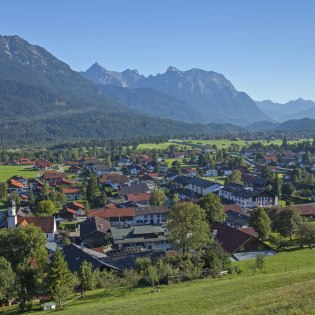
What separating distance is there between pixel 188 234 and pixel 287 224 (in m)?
12.2

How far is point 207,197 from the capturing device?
178 ft

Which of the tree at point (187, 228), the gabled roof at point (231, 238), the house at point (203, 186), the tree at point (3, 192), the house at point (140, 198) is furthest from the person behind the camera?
the house at point (203, 186)

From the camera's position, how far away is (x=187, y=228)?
3922 cm

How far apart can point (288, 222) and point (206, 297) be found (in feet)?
74.6

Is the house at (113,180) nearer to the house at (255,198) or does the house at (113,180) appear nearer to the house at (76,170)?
the house at (76,170)

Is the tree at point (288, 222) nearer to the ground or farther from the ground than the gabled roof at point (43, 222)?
farther from the ground

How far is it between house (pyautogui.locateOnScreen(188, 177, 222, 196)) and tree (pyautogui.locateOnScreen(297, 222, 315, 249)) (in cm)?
3881

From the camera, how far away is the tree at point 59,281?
2905 cm

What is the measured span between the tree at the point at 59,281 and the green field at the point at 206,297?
1007mm

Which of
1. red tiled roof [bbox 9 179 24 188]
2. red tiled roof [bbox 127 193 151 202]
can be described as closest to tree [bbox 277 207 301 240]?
red tiled roof [bbox 127 193 151 202]

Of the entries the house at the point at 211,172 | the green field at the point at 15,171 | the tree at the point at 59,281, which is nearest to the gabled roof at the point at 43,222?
the tree at the point at 59,281

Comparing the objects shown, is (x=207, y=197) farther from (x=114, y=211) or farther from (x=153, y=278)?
(x=153, y=278)

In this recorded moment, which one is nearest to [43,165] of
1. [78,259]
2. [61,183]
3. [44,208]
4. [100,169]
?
[100,169]

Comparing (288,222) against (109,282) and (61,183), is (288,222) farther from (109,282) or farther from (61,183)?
(61,183)
